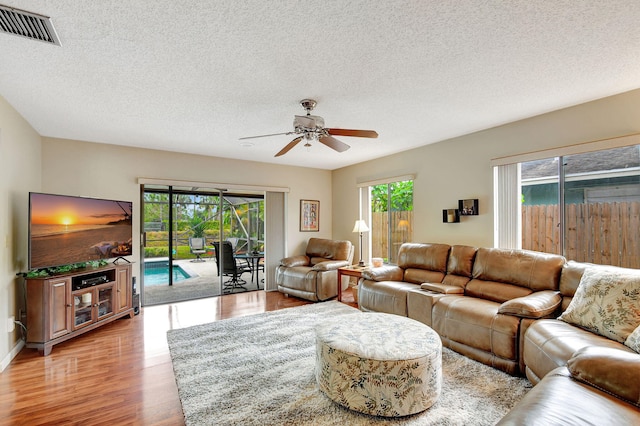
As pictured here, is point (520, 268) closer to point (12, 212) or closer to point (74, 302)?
point (74, 302)

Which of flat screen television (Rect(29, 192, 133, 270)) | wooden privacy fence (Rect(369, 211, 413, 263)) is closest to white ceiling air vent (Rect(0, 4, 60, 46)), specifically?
flat screen television (Rect(29, 192, 133, 270))

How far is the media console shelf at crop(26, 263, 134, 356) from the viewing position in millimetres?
3168

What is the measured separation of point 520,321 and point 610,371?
1103 millimetres

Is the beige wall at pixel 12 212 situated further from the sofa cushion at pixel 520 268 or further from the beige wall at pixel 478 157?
the sofa cushion at pixel 520 268

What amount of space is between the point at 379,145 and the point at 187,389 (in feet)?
12.9

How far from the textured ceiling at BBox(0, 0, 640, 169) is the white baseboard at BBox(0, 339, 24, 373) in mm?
2448

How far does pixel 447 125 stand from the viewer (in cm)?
384

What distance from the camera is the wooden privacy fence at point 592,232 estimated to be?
Result: 2949 millimetres

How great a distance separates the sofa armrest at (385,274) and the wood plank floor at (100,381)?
7.13 ft

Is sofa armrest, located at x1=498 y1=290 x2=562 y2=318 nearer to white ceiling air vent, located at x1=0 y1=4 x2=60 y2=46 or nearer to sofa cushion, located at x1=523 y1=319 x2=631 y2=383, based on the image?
sofa cushion, located at x1=523 y1=319 x2=631 y2=383

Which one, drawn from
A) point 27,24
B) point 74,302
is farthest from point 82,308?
point 27,24

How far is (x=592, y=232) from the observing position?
3201mm

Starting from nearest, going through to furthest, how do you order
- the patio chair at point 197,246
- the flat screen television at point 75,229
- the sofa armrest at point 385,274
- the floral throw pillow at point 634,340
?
the floral throw pillow at point 634,340, the flat screen television at point 75,229, the sofa armrest at point 385,274, the patio chair at point 197,246

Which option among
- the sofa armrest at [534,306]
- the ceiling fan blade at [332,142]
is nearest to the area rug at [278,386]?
the sofa armrest at [534,306]
